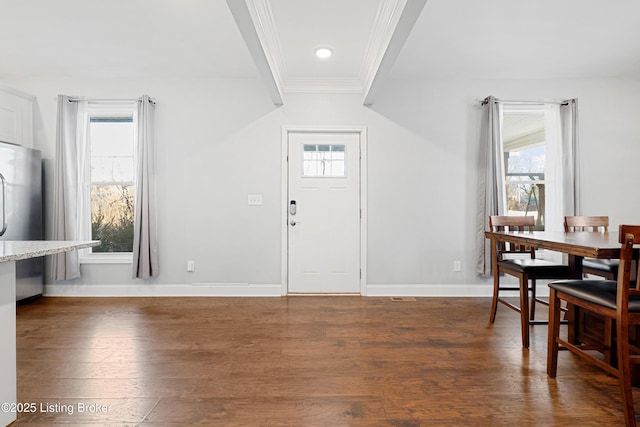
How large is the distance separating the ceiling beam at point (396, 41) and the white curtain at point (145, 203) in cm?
255

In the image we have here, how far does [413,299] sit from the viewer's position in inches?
144

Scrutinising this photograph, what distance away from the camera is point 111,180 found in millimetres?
3863

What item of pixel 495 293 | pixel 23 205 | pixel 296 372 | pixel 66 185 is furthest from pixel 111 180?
pixel 495 293

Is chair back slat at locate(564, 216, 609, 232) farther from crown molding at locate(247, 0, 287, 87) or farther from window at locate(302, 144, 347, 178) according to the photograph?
crown molding at locate(247, 0, 287, 87)

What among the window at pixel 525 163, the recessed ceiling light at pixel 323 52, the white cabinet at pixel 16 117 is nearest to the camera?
the recessed ceiling light at pixel 323 52

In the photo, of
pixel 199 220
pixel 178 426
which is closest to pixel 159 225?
pixel 199 220

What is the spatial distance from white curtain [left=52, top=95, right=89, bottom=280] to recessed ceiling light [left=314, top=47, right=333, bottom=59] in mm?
2861

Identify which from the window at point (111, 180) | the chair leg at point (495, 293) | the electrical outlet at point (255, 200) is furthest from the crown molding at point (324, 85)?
the chair leg at point (495, 293)

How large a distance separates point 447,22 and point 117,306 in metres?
4.19

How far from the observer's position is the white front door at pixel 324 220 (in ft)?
12.8

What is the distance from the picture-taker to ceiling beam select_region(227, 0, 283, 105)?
198 centimetres

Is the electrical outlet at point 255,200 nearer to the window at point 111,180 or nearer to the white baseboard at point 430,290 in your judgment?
the window at point 111,180

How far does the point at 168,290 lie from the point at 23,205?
172 cm

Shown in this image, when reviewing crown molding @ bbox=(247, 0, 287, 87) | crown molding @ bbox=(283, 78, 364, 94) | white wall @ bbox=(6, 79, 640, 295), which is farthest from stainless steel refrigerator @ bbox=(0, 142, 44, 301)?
crown molding @ bbox=(283, 78, 364, 94)
